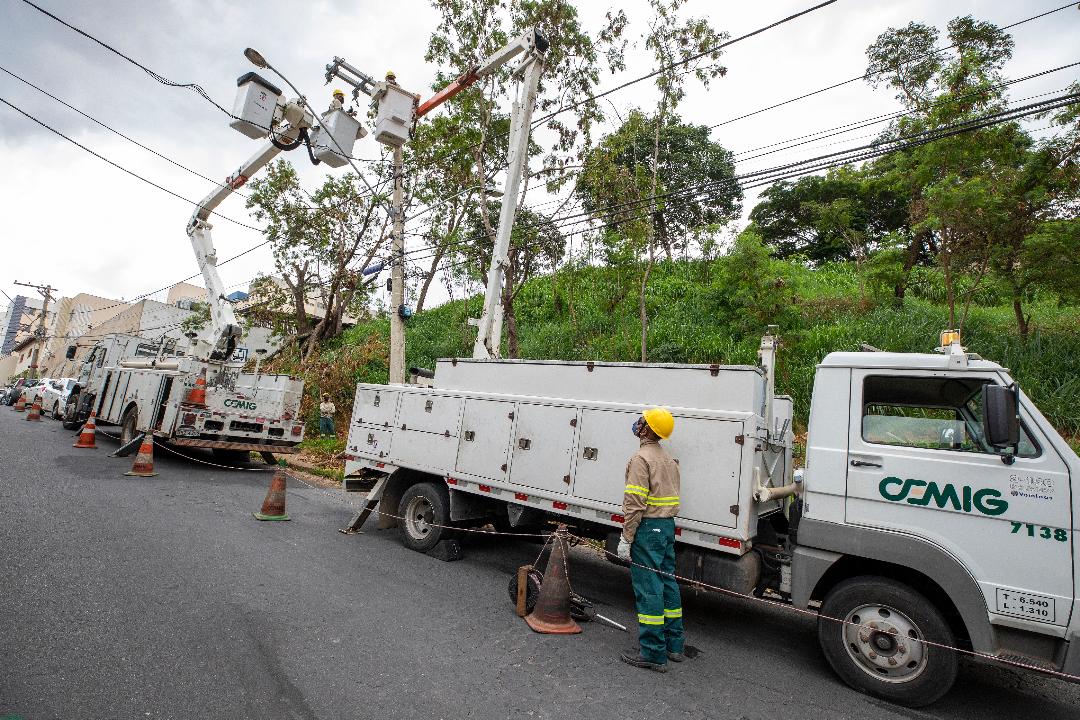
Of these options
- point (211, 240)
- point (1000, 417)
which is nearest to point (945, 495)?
point (1000, 417)

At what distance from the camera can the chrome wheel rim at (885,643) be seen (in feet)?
11.8

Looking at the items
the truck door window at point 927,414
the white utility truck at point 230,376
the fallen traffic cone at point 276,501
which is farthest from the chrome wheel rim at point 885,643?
the white utility truck at point 230,376

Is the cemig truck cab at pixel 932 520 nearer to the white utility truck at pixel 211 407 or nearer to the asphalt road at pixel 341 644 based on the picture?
the asphalt road at pixel 341 644

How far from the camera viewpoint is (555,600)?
177 inches

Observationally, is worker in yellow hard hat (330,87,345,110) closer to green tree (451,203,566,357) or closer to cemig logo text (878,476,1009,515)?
green tree (451,203,566,357)

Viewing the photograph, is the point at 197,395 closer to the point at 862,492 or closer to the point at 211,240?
the point at 211,240

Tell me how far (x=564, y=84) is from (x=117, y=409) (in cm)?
1284

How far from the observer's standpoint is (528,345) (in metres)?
17.7

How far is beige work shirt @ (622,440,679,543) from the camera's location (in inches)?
156

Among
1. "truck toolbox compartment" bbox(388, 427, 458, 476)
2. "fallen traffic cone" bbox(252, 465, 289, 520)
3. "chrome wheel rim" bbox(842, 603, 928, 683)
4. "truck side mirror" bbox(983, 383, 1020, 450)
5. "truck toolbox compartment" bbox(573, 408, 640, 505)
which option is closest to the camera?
"truck side mirror" bbox(983, 383, 1020, 450)

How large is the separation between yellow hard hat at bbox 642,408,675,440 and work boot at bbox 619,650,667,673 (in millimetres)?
1566

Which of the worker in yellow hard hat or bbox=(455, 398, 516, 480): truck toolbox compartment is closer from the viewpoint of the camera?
bbox=(455, 398, 516, 480): truck toolbox compartment

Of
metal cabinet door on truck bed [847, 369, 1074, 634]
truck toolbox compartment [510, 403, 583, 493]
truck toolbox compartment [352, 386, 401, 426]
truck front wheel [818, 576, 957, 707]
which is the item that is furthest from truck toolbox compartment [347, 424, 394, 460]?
metal cabinet door on truck bed [847, 369, 1074, 634]

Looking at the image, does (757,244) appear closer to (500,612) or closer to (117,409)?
(500,612)
